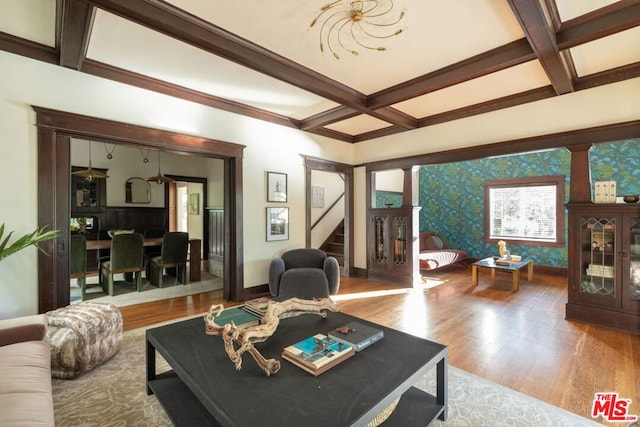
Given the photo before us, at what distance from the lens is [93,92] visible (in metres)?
3.05

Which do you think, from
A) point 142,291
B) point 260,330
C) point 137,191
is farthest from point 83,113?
point 137,191

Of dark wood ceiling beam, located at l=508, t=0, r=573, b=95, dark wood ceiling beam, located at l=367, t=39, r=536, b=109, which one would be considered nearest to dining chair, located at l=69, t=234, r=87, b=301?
dark wood ceiling beam, located at l=367, t=39, r=536, b=109

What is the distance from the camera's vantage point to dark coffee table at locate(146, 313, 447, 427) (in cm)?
121

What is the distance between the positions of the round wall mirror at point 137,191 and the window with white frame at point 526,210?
26.8 ft

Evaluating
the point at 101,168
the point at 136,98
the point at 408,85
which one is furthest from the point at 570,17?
the point at 101,168

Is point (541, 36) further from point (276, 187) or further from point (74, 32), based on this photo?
point (74, 32)

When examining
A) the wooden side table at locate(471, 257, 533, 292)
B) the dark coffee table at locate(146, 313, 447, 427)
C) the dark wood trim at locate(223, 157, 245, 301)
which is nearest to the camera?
the dark coffee table at locate(146, 313, 447, 427)

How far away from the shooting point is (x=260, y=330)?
1674mm

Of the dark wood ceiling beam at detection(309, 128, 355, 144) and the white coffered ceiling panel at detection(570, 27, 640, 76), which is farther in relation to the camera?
the dark wood ceiling beam at detection(309, 128, 355, 144)

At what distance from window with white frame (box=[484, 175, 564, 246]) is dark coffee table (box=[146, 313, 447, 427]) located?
600cm

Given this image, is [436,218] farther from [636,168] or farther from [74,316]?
[74,316]

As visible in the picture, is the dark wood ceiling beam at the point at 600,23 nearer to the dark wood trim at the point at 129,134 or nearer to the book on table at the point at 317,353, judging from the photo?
the book on table at the point at 317,353

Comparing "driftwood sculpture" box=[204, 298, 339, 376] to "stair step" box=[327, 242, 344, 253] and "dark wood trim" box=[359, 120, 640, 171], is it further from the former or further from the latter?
"stair step" box=[327, 242, 344, 253]

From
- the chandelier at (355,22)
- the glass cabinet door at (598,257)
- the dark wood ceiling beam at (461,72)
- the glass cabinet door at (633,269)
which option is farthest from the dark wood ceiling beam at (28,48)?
the glass cabinet door at (633,269)
